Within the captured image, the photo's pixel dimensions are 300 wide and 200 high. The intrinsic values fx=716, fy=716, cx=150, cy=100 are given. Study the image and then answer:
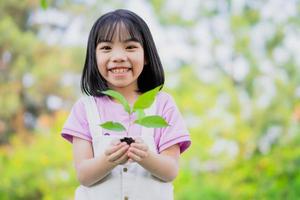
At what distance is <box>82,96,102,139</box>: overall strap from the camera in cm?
199

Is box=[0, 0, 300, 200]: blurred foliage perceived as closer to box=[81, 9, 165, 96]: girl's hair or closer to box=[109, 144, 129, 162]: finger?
box=[81, 9, 165, 96]: girl's hair

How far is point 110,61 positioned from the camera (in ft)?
6.50

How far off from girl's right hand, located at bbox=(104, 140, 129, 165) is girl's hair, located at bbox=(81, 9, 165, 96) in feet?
0.96

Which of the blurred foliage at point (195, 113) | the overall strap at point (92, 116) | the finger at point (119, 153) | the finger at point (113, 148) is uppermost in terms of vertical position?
the blurred foliage at point (195, 113)

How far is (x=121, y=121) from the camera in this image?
202cm

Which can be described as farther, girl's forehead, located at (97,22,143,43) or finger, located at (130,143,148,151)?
girl's forehead, located at (97,22,143,43)

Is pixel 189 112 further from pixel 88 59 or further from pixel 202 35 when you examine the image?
pixel 88 59

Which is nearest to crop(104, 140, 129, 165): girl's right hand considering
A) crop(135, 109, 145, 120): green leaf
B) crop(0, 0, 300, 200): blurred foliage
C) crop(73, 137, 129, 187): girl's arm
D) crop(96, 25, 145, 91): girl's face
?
crop(73, 137, 129, 187): girl's arm

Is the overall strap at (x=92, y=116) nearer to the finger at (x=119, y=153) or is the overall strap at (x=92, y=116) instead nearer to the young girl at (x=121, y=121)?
the young girl at (x=121, y=121)

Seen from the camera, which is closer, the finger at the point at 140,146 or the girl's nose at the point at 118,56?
the finger at the point at 140,146

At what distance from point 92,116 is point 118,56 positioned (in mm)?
193

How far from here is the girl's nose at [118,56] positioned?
77.4 inches

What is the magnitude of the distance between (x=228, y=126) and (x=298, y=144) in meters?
1.26

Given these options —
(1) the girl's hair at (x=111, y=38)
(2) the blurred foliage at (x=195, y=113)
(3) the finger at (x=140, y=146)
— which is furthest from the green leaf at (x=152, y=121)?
(2) the blurred foliage at (x=195, y=113)
